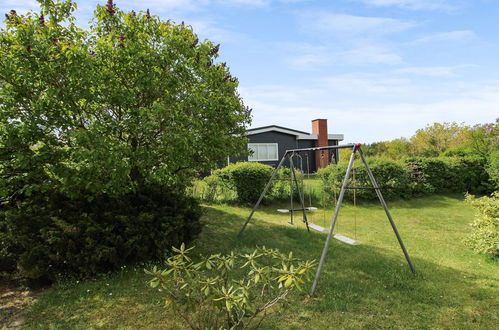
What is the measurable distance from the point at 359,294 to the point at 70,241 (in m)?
4.38

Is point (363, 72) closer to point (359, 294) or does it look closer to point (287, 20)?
point (287, 20)

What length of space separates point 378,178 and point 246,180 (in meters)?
5.53

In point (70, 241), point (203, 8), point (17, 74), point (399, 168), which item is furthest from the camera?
point (399, 168)

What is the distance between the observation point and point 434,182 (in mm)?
13484

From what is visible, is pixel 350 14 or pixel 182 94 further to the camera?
pixel 350 14

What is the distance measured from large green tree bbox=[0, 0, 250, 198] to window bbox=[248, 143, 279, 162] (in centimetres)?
1548

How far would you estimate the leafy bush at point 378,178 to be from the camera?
1223 cm

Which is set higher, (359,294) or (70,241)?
(70,241)

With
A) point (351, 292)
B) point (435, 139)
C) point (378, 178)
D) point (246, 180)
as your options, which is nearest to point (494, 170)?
point (378, 178)

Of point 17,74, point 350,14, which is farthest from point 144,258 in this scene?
point 350,14

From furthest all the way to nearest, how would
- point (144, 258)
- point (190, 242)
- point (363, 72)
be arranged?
point (363, 72), point (190, 242), point (144, 258)

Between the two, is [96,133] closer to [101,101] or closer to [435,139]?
[101,101]

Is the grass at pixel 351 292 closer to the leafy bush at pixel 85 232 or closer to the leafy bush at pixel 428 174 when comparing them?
the leafy bush at pixel 85 232

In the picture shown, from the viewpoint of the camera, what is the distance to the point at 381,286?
15.3ft
